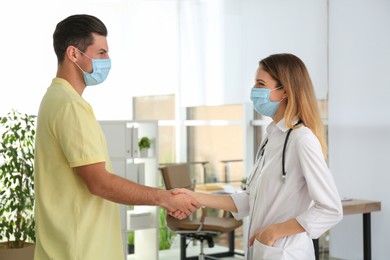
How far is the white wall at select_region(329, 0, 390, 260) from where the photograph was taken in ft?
19.5

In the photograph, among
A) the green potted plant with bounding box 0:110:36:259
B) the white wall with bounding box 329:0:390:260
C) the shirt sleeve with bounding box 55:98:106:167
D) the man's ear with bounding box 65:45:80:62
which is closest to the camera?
the shirt sleeve with bounding box 55:98:106:167

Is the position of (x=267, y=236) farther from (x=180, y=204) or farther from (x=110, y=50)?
(x=110, y=50)

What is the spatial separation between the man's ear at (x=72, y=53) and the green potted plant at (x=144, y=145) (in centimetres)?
432

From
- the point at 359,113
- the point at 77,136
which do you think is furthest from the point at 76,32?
the point at 359,113

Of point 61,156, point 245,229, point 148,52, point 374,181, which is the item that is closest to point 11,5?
point 148,52

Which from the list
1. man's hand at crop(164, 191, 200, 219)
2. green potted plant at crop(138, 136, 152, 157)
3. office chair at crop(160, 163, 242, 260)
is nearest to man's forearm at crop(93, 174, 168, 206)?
man's hand at crop(164, 191, 200, 219)

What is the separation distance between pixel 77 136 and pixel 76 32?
17.1 inches

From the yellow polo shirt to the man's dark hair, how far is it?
20cm

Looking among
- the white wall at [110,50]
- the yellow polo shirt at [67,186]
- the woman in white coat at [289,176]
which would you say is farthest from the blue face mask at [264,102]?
the white wall at [110,50]

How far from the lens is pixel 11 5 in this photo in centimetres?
674

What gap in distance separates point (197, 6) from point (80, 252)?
18.9 ft

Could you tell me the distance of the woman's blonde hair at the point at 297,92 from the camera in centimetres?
255

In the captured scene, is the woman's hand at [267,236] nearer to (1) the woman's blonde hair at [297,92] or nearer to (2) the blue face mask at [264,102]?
(1) the woman's blonde hair at [297,92]

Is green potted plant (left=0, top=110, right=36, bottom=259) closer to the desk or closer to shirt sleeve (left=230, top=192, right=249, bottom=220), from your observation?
the desk
